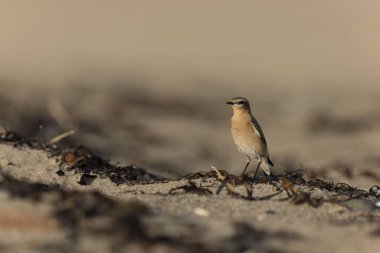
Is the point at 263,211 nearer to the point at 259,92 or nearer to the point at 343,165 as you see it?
the point at 343,165

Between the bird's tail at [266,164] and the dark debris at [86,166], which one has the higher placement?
the bird's tail at [266,164]

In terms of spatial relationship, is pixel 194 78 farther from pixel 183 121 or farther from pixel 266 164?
pixel 266 164

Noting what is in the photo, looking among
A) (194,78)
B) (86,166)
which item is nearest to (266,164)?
(86,166)

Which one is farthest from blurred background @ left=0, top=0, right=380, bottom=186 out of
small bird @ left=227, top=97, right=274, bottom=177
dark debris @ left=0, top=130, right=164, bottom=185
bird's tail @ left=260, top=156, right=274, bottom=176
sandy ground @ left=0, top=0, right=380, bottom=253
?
bird's tail @ left=260, top=156, right=274, bottom=176

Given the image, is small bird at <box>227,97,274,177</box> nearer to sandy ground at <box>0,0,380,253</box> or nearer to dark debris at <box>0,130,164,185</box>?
sandy ground at <box>0,0,380,253</box>

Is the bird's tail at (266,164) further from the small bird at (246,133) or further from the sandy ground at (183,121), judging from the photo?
the sandy ground at (183,121)

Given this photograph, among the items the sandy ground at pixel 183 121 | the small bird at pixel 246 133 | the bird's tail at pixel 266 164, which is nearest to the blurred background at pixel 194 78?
the sandy ground at pixel 183 121

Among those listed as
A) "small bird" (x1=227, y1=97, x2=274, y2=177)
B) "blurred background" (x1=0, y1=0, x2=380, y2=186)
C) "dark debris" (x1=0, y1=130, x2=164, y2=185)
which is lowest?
"dark debris" (x1=0, y1=130, x2=164, y2=185)

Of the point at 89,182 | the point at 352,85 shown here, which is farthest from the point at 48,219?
the point at 352,85
